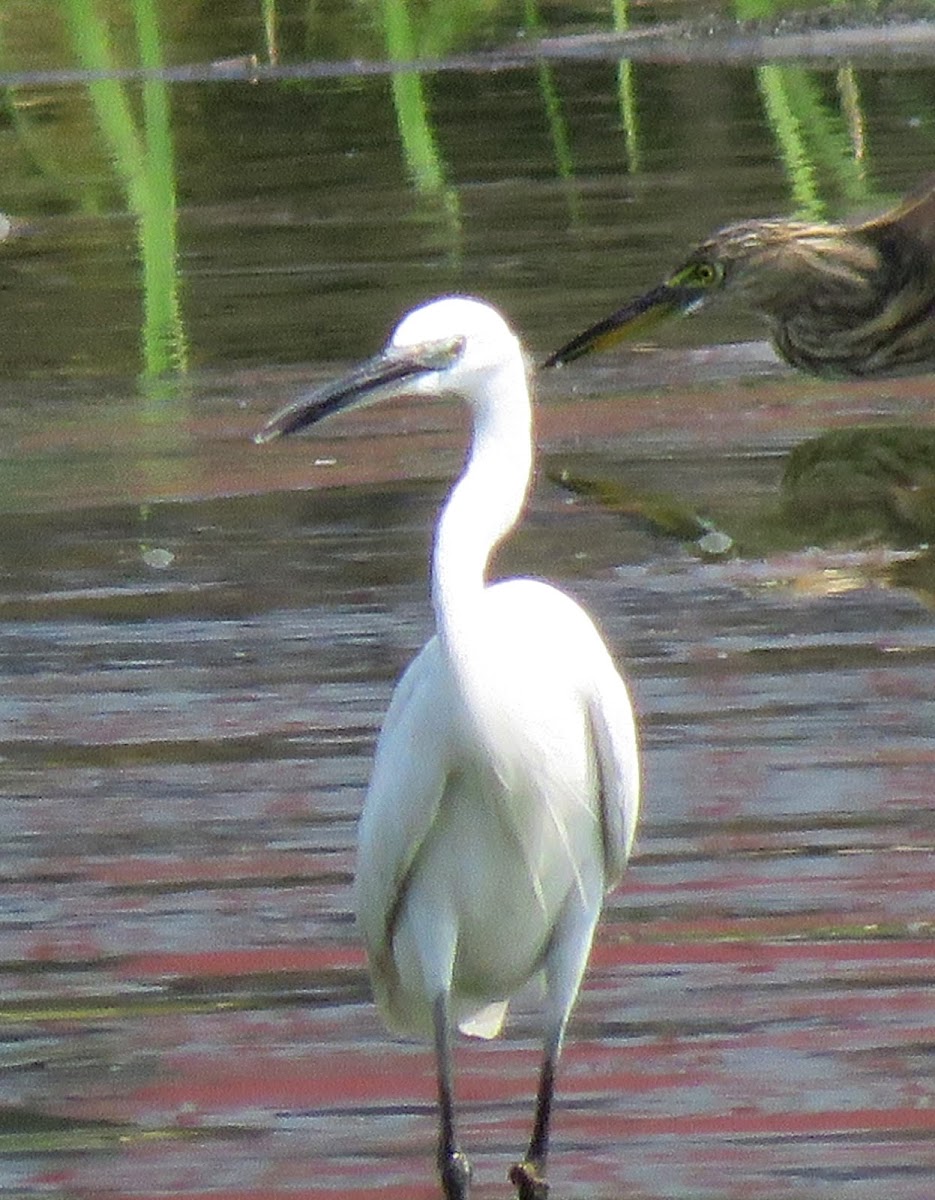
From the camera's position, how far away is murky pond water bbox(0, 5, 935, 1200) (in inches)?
212

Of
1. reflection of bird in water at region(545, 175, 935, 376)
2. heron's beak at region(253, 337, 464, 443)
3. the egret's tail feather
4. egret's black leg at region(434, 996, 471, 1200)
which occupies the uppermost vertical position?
heron's beak at region(253, 337, 464, 443)

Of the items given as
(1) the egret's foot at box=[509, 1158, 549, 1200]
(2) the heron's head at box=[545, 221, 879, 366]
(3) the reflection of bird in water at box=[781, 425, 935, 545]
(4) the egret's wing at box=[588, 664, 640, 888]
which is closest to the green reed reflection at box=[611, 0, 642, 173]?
(2) the heron's head at box=[545, 221, 879, 366]

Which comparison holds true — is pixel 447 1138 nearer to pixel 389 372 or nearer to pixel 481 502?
pixel 481 502

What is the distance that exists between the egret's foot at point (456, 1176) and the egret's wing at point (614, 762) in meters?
0.62

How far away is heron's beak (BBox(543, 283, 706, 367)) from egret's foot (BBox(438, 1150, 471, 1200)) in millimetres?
5248

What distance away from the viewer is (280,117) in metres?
16.1

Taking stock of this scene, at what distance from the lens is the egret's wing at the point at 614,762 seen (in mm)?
5418

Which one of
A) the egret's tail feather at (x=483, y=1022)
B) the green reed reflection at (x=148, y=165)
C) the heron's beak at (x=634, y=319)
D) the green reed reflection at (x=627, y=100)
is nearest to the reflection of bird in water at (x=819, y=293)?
the heron's beak at (x=634, y=319)

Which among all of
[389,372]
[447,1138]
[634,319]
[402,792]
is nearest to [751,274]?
[634,319]

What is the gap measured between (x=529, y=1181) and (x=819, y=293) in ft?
18.2

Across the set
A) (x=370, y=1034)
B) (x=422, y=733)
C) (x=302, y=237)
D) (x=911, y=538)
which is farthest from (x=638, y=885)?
(x=302, y=237)

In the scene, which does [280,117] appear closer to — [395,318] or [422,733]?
[395,318]

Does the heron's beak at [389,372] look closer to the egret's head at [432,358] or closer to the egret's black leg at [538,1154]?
the egret's head at [432,358]

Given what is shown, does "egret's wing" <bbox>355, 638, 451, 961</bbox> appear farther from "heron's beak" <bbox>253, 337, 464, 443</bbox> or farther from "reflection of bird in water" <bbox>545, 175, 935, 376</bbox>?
"reflection of bird in water" <bbox>545, 175, 935, 376</bbox>
